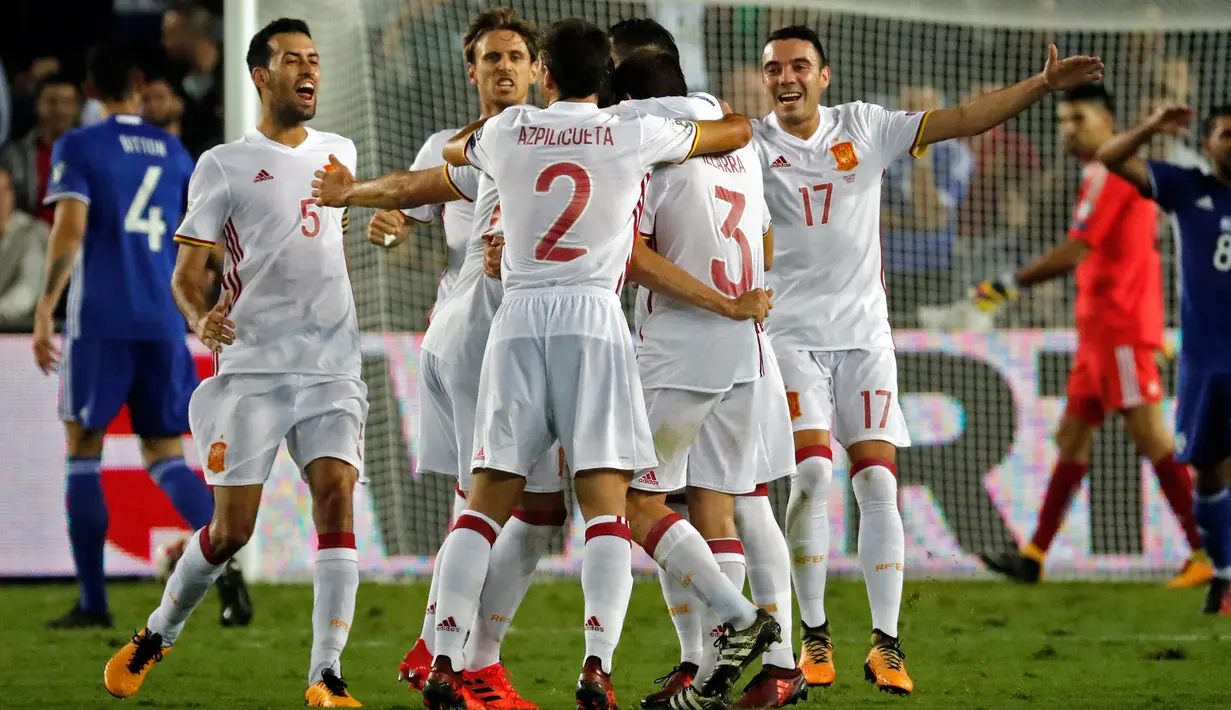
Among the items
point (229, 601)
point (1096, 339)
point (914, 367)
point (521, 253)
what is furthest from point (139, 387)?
point (1096, 339)

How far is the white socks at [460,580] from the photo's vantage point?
5.00 metres

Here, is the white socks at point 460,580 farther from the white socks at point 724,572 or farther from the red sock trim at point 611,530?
the white socks at point 724,572

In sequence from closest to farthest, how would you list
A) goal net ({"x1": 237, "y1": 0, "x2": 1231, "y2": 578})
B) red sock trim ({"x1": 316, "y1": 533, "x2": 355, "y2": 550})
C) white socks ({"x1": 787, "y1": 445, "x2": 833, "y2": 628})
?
red sock trim ({"x1": 316, "y1": 533, "x2": 355, "y2": 550}) < white socks ({"x1": 787, "y1": 445, "x2": 833, "y2": 628}) < goal net ({"x1": 237, "y1": 0, "x2": 1231, "y2": 578})

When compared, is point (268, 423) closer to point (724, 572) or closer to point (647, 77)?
point (724, 572)

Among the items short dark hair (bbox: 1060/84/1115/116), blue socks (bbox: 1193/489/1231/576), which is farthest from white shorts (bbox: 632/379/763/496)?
short dark hair (bbox: 1060/84/1115/116)

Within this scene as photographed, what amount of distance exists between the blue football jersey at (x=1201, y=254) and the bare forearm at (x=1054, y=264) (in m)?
1.17

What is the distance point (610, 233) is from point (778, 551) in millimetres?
1334

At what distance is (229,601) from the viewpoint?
8.30 m

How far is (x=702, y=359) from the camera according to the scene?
5.49 m

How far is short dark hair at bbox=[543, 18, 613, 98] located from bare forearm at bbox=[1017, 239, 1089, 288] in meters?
5.34

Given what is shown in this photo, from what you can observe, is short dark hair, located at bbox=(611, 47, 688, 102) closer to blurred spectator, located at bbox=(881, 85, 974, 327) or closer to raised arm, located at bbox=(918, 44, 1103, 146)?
raised arm, located at bbox=(918, 44, 1103, 146)

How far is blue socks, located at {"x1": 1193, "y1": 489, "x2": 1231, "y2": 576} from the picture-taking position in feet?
28.6

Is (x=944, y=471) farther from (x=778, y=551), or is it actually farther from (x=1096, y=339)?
(x=778, y=551)

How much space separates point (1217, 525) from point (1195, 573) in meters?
1.29
